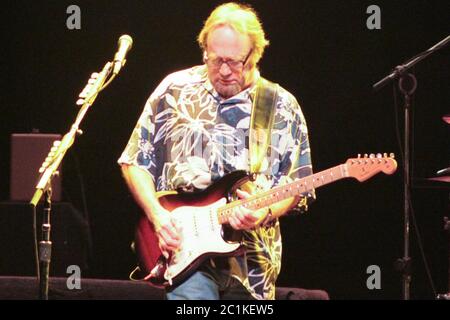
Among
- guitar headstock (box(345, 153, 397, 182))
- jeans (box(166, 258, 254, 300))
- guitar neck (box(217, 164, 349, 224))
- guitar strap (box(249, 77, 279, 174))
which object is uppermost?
guitar strap (box(249, 77, 279, 174))

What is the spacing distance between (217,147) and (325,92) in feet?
5.60

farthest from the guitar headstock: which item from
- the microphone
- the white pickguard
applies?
the microphone

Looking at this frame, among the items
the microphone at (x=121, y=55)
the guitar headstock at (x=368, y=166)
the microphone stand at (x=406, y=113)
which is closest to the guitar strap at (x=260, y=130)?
the guitar headstock at (x=368, y=166)

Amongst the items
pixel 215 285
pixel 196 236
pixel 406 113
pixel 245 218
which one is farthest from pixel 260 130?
pixel 406 113

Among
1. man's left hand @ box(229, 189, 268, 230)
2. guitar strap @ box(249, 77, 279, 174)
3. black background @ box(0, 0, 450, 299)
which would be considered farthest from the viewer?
black background @ box(0, 0, 450, 299)

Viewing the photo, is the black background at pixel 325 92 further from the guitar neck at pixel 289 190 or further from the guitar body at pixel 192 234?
the guitar neck at pixel 289 190

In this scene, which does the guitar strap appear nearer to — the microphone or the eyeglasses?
the eyeglasses

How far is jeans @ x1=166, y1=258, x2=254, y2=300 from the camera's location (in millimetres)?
3584

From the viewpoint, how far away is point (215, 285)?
3.60 metres

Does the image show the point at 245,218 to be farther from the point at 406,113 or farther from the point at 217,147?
the point at 406,113

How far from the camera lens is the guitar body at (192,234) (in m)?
3.60

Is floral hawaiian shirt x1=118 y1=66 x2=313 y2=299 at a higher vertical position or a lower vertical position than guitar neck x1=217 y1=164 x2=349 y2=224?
higher

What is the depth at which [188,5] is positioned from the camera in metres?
5.30
